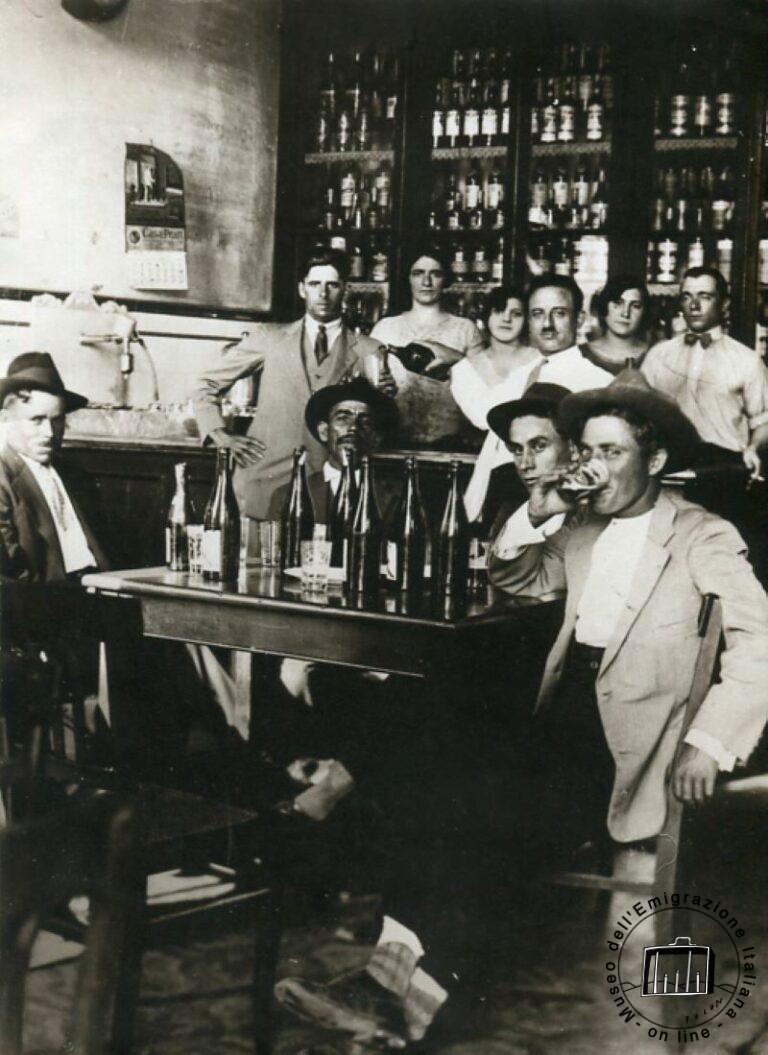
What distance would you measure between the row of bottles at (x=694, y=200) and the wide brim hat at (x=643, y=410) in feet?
1.47

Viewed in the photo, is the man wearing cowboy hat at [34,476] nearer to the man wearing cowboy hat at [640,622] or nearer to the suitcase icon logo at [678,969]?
the man wearing cowboy hat at [640,622]

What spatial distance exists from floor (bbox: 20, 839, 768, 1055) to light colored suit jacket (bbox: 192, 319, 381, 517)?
955mm

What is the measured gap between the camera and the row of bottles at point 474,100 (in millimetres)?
2617

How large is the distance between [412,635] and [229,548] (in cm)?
57

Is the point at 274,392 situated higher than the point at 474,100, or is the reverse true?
the point at 474,100

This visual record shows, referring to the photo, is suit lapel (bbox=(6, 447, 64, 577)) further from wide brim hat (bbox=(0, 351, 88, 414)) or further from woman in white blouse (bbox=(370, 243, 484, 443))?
woman in white blouse (bbox=(370, 243, 484, 443))

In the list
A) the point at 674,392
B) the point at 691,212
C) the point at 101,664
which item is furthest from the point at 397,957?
the point at 691,212

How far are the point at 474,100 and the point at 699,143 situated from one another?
1.77 feet

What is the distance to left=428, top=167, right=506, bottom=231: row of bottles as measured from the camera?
2.97m

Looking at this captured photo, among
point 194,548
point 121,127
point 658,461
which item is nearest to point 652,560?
point 658,461

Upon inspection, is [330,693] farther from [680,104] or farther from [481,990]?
[680,104]

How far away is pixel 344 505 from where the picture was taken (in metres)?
2.69

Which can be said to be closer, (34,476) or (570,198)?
(34,476)

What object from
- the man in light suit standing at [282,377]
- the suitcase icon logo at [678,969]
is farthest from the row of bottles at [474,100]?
the suitcase icon logo at [678,969]
